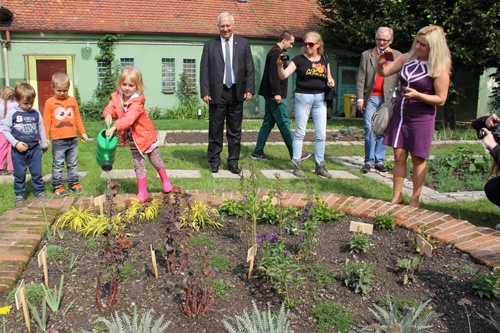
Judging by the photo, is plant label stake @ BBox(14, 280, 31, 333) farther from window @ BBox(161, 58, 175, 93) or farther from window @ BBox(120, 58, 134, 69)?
window @ BBox(161, 58, 175, 93)

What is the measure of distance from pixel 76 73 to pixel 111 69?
1287 mm

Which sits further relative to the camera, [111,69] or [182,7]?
[182,7]

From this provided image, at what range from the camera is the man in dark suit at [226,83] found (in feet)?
21.5

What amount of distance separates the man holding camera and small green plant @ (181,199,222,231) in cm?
346

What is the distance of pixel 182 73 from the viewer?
63.1 feet

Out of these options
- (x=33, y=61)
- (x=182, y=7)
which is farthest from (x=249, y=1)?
(x=33, y=61)

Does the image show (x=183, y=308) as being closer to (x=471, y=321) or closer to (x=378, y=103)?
(x=471, y=321)

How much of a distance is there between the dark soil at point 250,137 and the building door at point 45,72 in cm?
915

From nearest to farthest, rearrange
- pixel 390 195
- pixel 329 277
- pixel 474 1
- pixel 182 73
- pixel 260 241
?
pixel 329 277, pixel 260 241, pixel 390 195, pixel 474 1, pixel 182 73

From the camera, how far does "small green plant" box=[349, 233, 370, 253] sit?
3.40 metres

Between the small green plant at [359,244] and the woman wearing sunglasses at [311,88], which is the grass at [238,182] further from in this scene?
the small green plant at [359,244]

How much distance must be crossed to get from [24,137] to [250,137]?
568cm

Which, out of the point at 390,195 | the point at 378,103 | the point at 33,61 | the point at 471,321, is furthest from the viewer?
the point at 33,61

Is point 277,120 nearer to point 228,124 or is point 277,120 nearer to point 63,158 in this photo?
point 228,124
